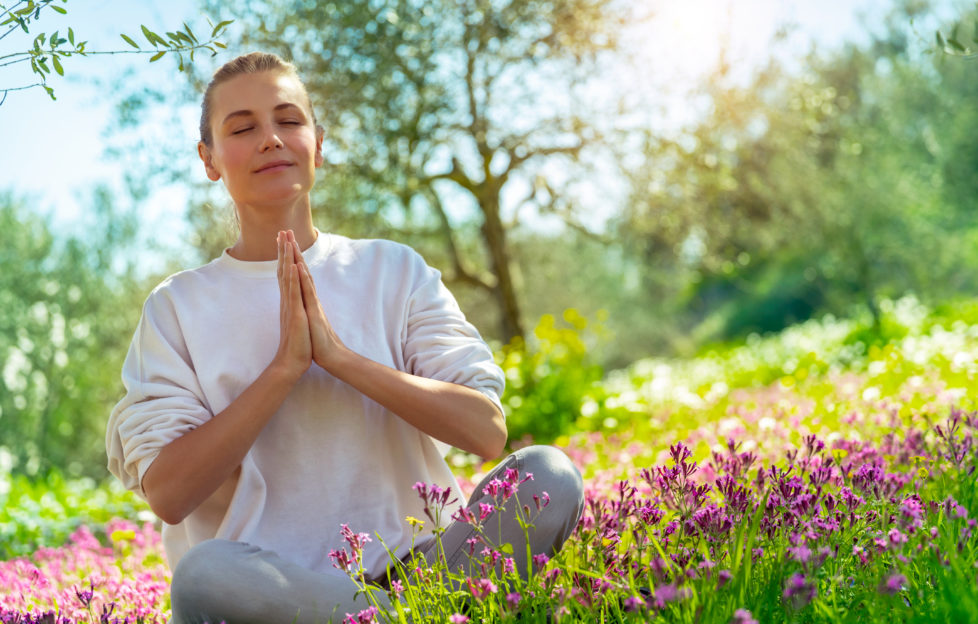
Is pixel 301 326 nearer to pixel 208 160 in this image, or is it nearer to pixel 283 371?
pixel 283 371

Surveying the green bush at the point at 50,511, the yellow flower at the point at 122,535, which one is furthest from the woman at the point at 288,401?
the green bush at the point at 50,511

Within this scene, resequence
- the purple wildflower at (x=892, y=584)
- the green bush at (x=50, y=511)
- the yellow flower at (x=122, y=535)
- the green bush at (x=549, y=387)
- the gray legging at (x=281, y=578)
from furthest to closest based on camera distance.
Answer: the green bush at (x=549, y=387) < the green bush at (x=50, y=511) < the yellow flower at (x=122, y=535) < the gray legging at (x=281, y=578) < the purple wildflower at (x=892, y=584)

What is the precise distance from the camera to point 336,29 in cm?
980

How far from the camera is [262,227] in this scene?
2783 mm

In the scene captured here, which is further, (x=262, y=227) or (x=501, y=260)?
(x=501, y=260)

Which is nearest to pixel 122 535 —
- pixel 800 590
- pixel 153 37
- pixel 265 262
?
pixel 265 262

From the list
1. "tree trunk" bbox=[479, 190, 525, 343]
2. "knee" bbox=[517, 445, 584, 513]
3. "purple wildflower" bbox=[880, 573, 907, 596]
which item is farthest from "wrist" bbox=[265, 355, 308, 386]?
"tree trunk" bbox=[479, 190, 525, 343]

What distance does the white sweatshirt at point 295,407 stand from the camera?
251cm

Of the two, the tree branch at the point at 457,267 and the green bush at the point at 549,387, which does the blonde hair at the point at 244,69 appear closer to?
the green bush at the point at 549,387

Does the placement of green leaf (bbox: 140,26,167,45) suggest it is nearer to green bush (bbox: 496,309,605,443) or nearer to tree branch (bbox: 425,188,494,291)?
green bush (bbox: 496,309,605,443)

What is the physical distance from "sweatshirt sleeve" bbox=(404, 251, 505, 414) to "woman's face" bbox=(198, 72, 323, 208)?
496 mm

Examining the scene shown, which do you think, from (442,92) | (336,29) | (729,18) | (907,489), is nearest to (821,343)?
(729,18)

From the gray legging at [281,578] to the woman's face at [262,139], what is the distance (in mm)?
1086

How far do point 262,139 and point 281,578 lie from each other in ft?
4.34
